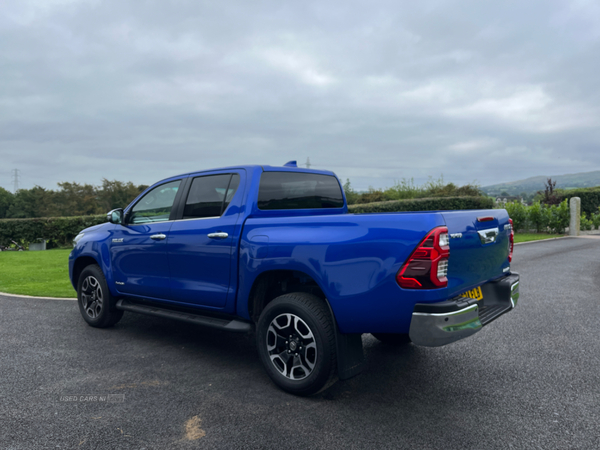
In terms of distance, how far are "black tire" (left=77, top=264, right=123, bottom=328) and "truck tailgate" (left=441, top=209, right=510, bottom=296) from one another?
4.20 meters

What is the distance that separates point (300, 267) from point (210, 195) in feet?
4.97

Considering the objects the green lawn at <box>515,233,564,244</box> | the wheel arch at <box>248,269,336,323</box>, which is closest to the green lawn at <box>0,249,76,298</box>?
the wheel arch at <box>248,269,336,323</box>

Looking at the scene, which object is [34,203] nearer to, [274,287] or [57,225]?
[57,225]

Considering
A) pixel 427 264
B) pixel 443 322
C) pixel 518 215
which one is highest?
pixel 427 264

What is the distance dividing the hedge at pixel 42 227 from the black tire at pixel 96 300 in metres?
16.5

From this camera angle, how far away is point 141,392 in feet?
12.1

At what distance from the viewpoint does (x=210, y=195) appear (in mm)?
4574

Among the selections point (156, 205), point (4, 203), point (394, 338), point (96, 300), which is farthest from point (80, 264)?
point (4, 203)

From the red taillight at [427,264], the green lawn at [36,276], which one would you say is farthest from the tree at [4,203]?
the red taillight at [427,264]

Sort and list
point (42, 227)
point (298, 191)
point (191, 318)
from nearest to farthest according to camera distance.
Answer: point (191, 318)
point (298, 191)
point (42, 227)

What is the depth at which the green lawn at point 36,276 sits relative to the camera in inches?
332

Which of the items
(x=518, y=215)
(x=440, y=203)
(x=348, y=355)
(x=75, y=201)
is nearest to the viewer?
(x=348, y=355)

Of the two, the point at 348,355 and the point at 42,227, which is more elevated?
the point at 42,227

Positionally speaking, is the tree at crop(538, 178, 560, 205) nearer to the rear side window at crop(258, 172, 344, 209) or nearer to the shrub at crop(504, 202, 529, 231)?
the shrub at crop(504, 202, 529, 231)
